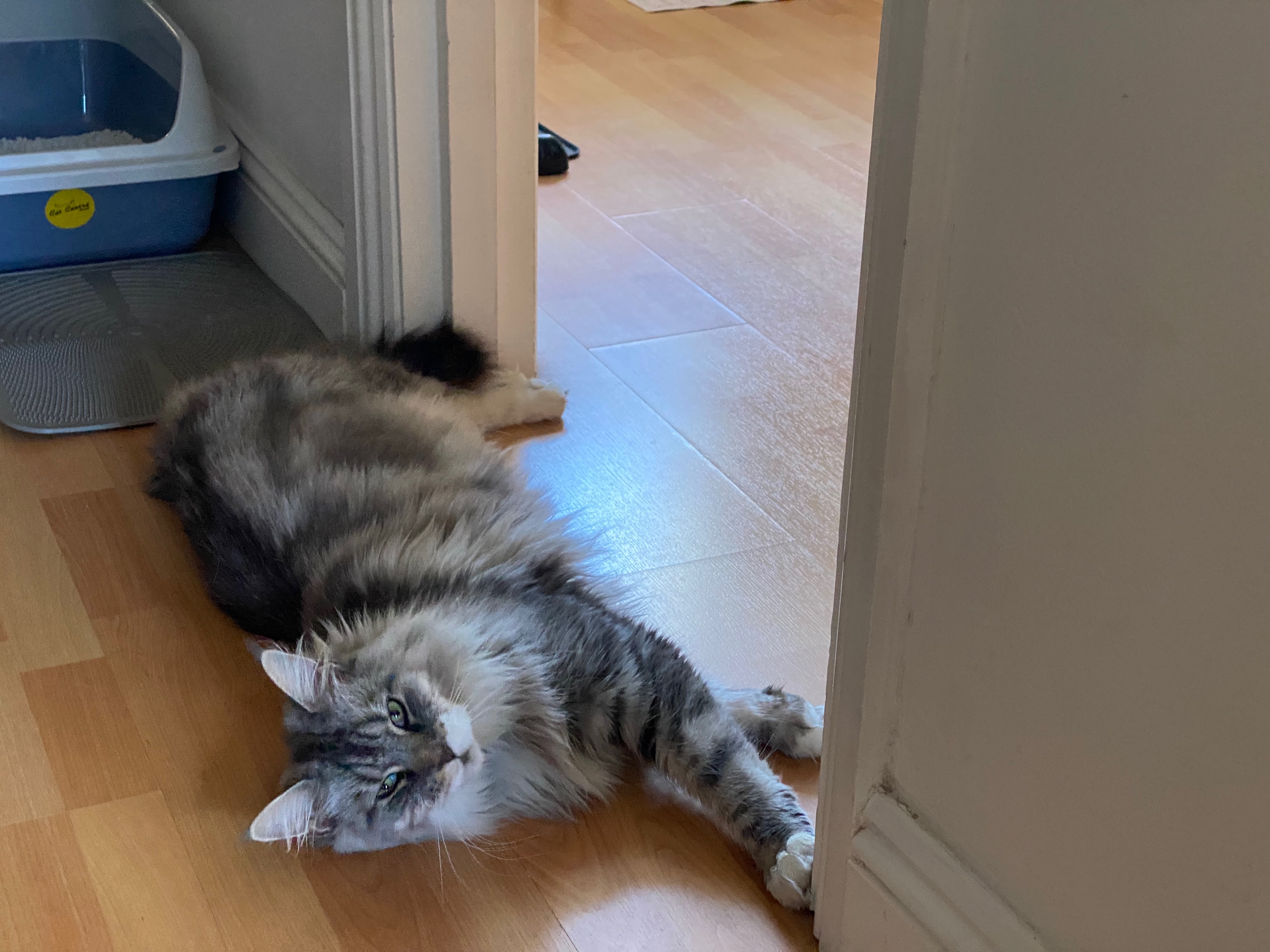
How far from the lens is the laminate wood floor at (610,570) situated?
51.6 inches

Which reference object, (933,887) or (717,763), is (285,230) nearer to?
(717,763)

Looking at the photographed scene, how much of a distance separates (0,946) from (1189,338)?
1.16 meters

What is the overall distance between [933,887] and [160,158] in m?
1.99

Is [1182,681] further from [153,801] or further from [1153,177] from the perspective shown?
[153,801]

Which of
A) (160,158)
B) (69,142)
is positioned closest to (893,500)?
(160,158)

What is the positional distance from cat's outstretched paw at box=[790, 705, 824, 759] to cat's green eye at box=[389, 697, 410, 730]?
0.43 meters

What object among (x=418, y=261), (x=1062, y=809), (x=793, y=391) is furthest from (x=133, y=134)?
(x=1062, y=809)

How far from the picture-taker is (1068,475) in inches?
34.7

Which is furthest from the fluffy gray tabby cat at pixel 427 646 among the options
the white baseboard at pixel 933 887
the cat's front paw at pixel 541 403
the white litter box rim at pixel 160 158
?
the white litter box rim at pixel 160 158

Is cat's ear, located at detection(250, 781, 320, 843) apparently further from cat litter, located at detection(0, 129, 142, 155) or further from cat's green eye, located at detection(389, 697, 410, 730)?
cat litter, located at detection(0, 129, 142, 155)

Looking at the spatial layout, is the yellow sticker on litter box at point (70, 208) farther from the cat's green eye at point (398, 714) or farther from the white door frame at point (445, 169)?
the cat's green eye at point (398, 714)

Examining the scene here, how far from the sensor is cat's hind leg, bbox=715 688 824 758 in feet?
4.84

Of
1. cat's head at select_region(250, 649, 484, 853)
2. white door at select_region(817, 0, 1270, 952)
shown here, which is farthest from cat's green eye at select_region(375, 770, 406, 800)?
white door at select_region(817, 0, 1270, 952)

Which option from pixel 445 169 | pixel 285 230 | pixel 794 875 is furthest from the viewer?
pixel 285 230
